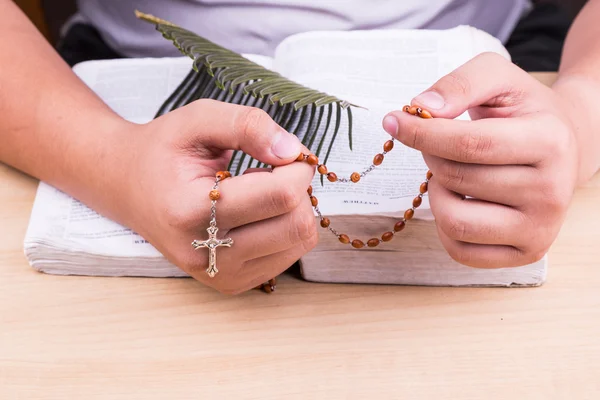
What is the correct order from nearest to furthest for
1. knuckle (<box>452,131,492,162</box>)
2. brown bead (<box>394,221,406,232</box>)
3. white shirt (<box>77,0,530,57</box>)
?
1. knuckle (<box>452,131,492,162</box>)
2. brown bead (<box>394,221,406,232</box>)
3. white shirt (<box>77,0,530,57</box>)

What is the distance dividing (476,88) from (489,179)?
81 mm

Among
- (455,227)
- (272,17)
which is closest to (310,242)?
(455,227)

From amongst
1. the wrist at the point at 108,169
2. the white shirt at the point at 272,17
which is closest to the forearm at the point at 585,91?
the white shirt at the point at 272,17

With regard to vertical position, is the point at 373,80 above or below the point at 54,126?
above

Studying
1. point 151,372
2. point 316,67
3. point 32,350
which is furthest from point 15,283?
point 316,67

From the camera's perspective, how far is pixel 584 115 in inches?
26.8

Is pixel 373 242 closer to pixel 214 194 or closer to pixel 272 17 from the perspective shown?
pixel 214 194

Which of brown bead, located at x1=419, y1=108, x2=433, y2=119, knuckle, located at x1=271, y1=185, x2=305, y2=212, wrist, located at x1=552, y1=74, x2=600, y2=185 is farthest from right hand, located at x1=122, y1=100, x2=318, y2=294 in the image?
wrist, located at x1=552, y1=74, x2=600, y2=185

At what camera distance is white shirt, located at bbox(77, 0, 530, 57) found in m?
0.90

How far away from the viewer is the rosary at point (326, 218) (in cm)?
55

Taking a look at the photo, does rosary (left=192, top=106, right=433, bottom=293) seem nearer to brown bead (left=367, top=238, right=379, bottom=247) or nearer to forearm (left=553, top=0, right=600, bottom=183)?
brown bead (left=367, top=238, right=379, bottom=247)

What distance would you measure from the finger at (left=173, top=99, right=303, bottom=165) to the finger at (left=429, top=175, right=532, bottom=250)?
143 millimetres

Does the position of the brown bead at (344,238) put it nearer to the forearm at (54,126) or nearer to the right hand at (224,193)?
the right hand at (224,193)

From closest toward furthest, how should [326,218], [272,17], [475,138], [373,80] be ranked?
[475,138] → [326,218] → [373,80] → [272,17]
